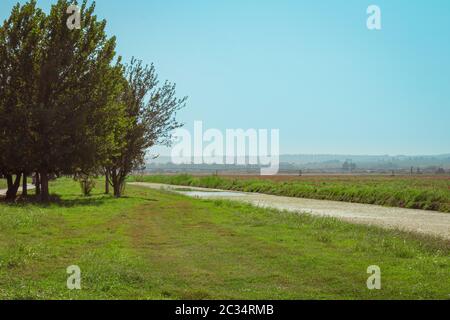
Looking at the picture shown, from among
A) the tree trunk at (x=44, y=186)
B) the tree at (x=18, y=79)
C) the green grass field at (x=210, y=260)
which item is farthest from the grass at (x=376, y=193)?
the tree at (x=18, y=79)

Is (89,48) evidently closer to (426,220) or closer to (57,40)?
(57,40)

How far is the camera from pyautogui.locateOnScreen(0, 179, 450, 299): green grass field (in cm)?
995

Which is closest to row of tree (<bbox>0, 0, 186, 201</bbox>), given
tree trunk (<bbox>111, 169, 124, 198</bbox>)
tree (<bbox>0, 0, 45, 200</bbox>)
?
tree (<bbox>0, 0, 45, 200</bbox>)

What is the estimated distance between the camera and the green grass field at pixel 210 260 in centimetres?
995

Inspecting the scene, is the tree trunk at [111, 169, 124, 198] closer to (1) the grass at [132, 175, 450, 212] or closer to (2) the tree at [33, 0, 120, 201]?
(2) the tree at [33, 0, 120, 201]

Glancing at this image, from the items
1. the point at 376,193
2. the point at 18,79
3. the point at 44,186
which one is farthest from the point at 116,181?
the point at 376,193

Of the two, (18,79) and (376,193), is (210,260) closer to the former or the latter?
(18,79)

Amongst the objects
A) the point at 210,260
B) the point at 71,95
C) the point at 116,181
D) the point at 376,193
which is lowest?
the point at 376,193

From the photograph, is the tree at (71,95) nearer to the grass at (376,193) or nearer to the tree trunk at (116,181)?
the tree trunk at (116,181)

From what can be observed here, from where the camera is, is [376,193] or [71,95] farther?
[376,193]

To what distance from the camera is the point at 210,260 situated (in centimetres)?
1322

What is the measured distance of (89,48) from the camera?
3247cm
